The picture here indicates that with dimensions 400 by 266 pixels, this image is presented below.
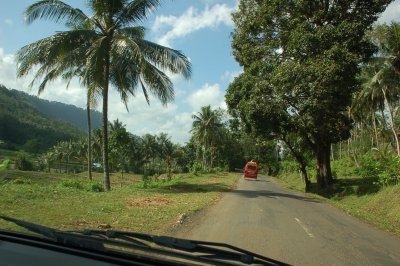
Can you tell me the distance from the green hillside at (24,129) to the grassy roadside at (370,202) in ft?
234

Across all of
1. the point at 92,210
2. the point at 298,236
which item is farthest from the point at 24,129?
the point at 298,236

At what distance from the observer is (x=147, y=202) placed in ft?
52.1

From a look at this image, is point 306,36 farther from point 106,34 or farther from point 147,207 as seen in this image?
point 147,207

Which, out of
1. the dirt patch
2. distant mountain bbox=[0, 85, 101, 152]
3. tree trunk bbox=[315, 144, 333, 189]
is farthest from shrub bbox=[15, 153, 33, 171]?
the dirt patch

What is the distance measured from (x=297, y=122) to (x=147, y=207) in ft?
51.3

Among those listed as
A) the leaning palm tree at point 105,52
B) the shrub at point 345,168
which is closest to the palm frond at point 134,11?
the leaning palm tree at point 105,52

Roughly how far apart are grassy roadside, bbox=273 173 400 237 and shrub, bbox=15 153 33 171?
60.7 meters

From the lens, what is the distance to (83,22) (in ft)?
68.4

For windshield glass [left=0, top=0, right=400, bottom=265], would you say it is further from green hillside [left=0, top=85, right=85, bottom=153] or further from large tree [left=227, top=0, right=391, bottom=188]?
green hillside [left=0, top=85, right=85, bottom=153]

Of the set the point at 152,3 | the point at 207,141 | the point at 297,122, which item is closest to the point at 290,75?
the point at 297,122

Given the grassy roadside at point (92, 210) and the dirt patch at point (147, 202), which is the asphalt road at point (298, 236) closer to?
the grassy roadside at point (92, 210)

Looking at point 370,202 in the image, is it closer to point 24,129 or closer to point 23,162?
point 23,162

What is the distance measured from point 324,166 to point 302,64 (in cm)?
876

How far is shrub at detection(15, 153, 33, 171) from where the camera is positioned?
76519mm
